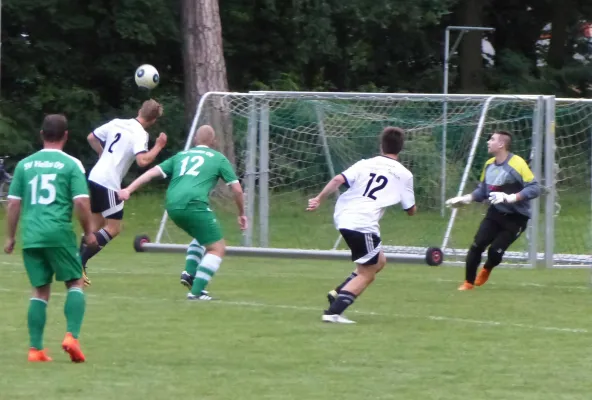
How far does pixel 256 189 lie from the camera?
18.8 m

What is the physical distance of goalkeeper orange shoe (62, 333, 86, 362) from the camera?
27.5ft

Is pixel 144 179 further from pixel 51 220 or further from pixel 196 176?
pixel 51 220

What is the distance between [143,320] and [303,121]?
336 inches

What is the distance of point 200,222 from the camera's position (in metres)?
12.1

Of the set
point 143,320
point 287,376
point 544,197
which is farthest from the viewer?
point 544,197

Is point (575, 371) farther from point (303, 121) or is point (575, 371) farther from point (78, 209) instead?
point (303, 121)

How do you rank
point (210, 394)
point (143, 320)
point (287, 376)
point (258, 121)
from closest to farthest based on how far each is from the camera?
1. point (210, 394)
2. point (287, 376)
3. point (143, 320)
4. point (258, 121)

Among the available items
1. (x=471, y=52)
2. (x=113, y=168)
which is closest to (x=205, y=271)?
(x=113, y=168)

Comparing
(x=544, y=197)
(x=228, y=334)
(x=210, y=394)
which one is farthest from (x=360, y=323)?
(x=544, y=197)

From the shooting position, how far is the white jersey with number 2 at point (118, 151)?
13.6 m

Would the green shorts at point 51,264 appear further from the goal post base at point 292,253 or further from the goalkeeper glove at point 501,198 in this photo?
the goal post base at point 292,253

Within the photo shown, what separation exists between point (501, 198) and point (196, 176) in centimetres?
299

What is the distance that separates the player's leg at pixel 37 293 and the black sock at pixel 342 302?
2829mm

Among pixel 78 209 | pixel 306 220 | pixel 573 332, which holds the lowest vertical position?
pixel 306 220
